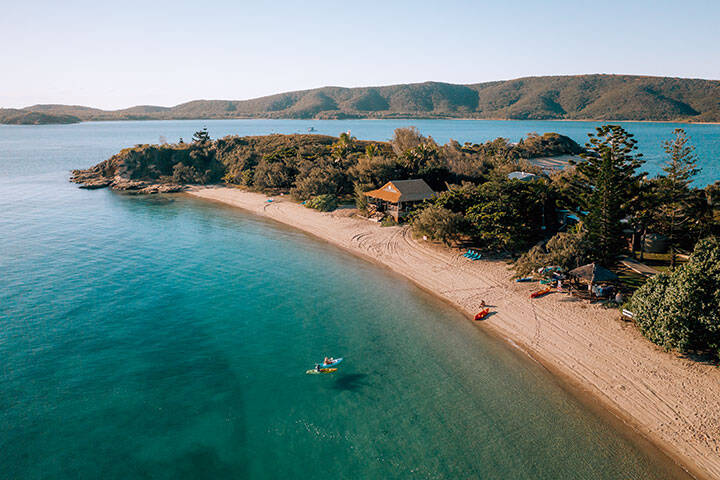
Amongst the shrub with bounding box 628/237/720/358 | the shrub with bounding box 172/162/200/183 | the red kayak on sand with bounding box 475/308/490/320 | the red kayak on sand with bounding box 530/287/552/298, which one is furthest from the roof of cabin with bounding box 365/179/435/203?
the shrub with bounding box 172/162/200/183

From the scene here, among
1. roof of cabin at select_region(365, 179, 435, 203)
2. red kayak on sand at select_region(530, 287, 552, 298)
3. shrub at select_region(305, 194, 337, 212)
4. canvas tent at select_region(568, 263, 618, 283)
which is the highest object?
roof of cabin at select_region(365, 179, 435, 203)

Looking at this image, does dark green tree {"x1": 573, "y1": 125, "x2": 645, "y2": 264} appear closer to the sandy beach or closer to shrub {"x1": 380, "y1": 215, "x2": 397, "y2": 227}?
the sandy beach

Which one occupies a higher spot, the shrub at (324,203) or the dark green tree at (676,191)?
the dark green tree at (676,191)

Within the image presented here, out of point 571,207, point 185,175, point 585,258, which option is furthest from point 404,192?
point 185,175

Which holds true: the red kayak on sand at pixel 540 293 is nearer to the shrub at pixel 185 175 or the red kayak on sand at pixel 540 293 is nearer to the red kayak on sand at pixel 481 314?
the red kayak on sand at pixel 481 314

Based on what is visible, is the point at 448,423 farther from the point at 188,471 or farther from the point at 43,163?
the point at 43,163

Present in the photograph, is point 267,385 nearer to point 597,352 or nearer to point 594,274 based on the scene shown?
point 597,352

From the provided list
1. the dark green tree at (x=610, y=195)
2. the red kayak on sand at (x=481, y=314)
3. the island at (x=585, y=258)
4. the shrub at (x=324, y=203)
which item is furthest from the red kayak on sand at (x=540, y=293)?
the shrub at (x=324, y=203)

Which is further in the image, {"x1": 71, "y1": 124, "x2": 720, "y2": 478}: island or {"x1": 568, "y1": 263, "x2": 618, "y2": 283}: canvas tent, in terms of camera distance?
{"x1": 568, "y1": 263, "x2": 618, "y2": 283}: canvas tent
